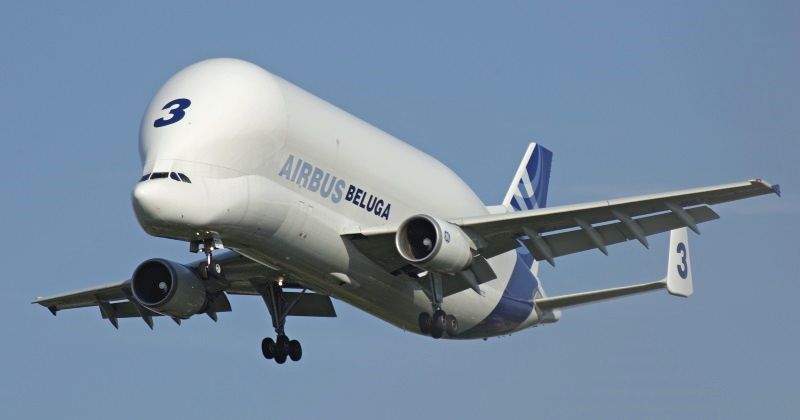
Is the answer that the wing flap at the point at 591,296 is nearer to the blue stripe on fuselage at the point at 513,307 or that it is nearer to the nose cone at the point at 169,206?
the blue stripe on fuselage at the point at 513,307

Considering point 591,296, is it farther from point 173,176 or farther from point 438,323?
point 173,176

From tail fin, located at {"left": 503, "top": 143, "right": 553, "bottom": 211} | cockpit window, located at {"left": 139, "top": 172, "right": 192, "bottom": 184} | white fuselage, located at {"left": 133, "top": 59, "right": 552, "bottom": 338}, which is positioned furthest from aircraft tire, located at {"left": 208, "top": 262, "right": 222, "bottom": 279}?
tail fin, located at {"left": 503, "top": 143, "right": 553, "bottom": 211}

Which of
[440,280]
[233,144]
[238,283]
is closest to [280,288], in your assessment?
[238,283]

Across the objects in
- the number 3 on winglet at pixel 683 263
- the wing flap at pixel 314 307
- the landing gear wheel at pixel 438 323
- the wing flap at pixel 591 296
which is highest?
the number 3 on winglet at pixel 683 263

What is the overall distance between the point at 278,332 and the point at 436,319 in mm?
5322

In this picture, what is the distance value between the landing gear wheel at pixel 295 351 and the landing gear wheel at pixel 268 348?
50cm

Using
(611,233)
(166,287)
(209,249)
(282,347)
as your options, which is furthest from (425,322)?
(209,249)

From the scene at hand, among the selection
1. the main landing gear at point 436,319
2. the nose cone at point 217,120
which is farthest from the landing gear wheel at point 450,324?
the nose cone at point 217,120

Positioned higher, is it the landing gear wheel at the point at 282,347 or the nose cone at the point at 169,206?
the nose cone at the point at 169,206

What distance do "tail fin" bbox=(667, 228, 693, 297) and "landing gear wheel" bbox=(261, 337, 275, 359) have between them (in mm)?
10893

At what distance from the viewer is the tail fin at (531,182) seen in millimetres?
53562

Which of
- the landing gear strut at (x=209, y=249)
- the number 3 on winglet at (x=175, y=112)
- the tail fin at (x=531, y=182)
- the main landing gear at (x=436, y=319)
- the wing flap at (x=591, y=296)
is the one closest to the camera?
the number 3 on winglet at (x=175, y=112)

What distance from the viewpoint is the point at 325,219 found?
1617 inches

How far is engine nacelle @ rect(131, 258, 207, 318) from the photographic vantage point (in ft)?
149
